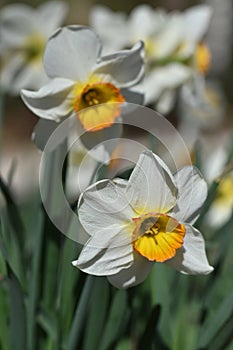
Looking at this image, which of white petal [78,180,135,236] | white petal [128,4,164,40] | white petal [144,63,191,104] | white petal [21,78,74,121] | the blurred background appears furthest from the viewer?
the blurred background

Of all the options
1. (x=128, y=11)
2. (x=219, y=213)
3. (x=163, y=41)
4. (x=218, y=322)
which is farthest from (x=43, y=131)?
(x=128, y=11)

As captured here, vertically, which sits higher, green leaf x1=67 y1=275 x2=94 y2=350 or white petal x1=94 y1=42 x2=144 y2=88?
white petal x1=94 y1=42 x2=144 y2=88

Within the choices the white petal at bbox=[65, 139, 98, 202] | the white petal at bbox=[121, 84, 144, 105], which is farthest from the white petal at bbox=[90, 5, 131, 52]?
the white petal at bbox=[121, 84, 144, 105]

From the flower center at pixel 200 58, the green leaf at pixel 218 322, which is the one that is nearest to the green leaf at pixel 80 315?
Result: the green leaf at pixel 218 322

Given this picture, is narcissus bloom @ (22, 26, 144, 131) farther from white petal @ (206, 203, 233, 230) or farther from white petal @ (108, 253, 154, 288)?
white petal @ (206, 203, 233, 230)

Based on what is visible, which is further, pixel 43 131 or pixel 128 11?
pixel 128 11

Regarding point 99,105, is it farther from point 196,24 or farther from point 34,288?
point 196,24
